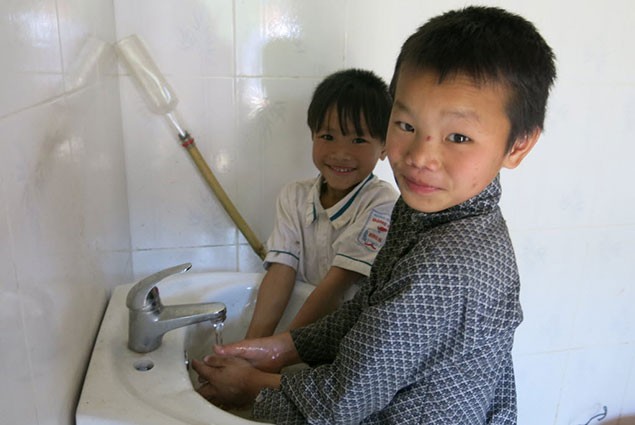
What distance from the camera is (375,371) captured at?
625 mm

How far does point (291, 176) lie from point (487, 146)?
0.58m

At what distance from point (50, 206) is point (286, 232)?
1.78 ft

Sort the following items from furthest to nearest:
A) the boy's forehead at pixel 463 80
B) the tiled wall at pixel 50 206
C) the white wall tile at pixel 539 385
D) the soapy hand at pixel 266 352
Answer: the white wall tile at pixel 539 385 < the soapy hand at pixel 266 352 < the boy's forehead at pixel 463 80 < the tiled wall at pixel 50 206

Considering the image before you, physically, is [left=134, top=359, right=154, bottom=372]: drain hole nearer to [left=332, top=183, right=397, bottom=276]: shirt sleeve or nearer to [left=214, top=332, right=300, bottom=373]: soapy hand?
[left=214, top=332, right=300, bottom=373]: soapy hand

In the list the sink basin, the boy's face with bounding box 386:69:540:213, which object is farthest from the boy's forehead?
the sink basin

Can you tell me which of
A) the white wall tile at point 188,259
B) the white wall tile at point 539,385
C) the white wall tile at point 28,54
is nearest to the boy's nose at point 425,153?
the white wall tile at point 28,54

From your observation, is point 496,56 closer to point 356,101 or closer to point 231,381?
point 356,101

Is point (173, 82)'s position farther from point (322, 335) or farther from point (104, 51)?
point (322, 335)

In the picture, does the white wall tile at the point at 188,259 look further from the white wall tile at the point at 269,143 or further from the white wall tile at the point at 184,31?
the white wall tile at the point at 184,31

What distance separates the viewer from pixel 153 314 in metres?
0.71

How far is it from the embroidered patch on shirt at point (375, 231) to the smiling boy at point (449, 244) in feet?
0.78

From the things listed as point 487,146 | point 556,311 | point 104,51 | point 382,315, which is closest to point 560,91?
point 556,311

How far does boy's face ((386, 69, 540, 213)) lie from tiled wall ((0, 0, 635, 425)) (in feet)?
1.28

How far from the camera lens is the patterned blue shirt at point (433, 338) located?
61cm
